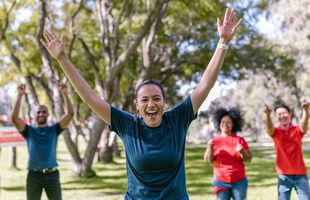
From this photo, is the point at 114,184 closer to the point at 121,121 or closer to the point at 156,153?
the point at 121,121

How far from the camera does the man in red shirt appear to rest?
546 cm

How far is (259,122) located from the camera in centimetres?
5662

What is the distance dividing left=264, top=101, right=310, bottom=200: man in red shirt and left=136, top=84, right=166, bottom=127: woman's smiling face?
3.16 metres

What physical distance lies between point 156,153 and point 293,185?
3532 millimetres

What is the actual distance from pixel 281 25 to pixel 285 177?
27.0 m

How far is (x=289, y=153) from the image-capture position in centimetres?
561

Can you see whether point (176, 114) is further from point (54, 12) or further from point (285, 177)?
point (54, 12)

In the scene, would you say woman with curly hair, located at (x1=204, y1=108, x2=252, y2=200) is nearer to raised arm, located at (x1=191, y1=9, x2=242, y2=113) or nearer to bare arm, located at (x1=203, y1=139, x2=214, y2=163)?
bare arm, located at (x1=203, y1=139, x2=214, y2=163)

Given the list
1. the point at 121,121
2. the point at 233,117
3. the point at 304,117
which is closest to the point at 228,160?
the point at 233,117

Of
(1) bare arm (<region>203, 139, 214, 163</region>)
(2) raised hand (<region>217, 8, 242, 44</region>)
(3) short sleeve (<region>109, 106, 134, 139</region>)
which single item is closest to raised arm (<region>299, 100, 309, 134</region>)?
(1) bare arm (<region>203, 139, 214, 163</region>)

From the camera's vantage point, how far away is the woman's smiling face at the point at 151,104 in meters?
2.67

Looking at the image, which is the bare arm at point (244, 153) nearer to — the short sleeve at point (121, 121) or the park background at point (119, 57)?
the park background at point (119, 57)

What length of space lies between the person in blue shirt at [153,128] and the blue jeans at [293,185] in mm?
3186

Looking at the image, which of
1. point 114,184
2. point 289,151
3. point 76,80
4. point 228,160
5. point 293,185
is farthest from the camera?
point 114,184
